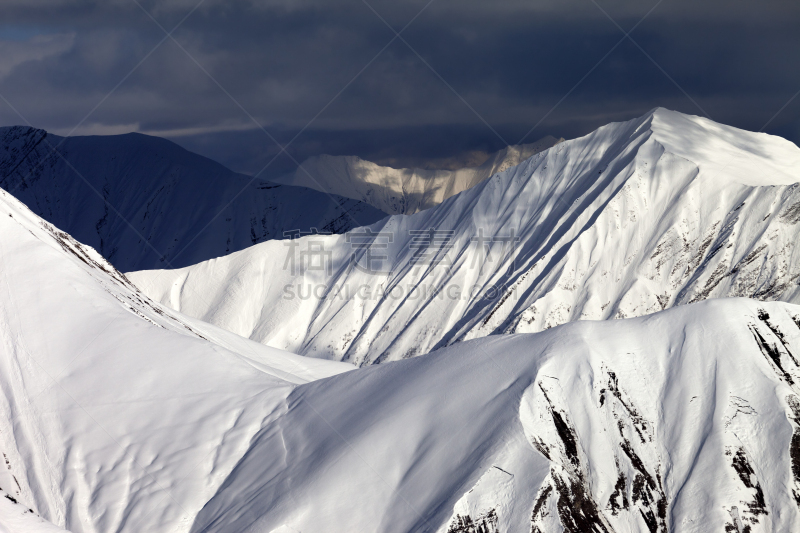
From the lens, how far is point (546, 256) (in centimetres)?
10725

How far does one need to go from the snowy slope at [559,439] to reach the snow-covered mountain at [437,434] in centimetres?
9

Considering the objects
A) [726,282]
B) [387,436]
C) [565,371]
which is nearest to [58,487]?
[387,436]

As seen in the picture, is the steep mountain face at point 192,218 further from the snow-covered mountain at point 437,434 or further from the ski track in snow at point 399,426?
the snow-covered mountain at point 437,434

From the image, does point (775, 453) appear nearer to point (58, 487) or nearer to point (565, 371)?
point (565, 371)

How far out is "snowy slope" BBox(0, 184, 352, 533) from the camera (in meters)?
38.3

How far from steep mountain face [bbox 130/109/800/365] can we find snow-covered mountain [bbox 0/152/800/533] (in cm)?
5208

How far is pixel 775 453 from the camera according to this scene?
35906 mm

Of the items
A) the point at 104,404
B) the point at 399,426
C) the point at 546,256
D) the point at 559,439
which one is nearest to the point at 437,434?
the point at 399,426

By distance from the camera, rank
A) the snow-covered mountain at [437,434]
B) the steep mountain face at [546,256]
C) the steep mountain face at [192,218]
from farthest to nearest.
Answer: the steep mountain face at [192,218], the steep mountain face at [546,256], the snow-covered mountain at [437,434]

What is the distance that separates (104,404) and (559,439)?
25890 millimetres

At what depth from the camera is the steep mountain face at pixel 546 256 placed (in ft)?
312

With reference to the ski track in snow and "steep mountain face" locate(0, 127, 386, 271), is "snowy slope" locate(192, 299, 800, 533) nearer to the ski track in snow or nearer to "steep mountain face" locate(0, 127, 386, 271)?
the ski track in snow

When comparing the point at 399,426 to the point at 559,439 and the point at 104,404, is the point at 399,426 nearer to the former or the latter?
the point at 559,439

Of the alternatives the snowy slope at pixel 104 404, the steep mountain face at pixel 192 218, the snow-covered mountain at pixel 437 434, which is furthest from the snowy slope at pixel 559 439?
the steep mountain face at pixel 192 218
